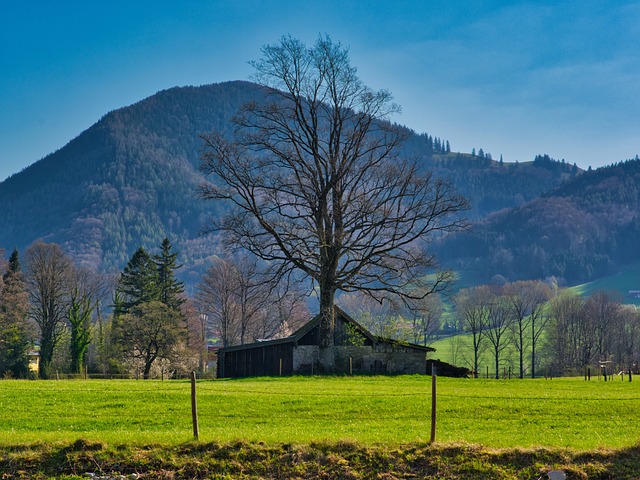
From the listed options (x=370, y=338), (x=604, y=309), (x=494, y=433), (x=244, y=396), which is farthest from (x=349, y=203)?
(x=604, y=309)

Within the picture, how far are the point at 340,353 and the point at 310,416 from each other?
25.5m

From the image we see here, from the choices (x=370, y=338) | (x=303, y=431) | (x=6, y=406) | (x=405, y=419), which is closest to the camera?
(x=303, y=431)

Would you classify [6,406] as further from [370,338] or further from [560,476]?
[370,338]

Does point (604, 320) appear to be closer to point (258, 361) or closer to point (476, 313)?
point (476, 313)

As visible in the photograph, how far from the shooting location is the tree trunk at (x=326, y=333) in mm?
45844

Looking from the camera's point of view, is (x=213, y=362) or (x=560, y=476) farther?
(x=213, y=362)

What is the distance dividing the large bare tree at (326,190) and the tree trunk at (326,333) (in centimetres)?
7

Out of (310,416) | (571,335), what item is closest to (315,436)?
(310,416)

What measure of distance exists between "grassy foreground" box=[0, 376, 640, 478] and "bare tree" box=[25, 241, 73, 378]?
4941cm

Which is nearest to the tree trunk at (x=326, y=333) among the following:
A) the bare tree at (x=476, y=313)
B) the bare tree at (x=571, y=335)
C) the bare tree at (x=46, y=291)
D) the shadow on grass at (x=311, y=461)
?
the shadow on grass at (x=311, y=461)

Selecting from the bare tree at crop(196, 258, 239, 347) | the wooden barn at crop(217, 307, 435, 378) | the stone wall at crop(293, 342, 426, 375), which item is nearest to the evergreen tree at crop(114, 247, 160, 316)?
the bare tree at crop(196, 258, 239, 347)

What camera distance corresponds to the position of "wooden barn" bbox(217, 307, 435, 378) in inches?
1935

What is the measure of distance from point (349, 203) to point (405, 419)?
76.0 feet

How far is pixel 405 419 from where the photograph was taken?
76.0 feet
